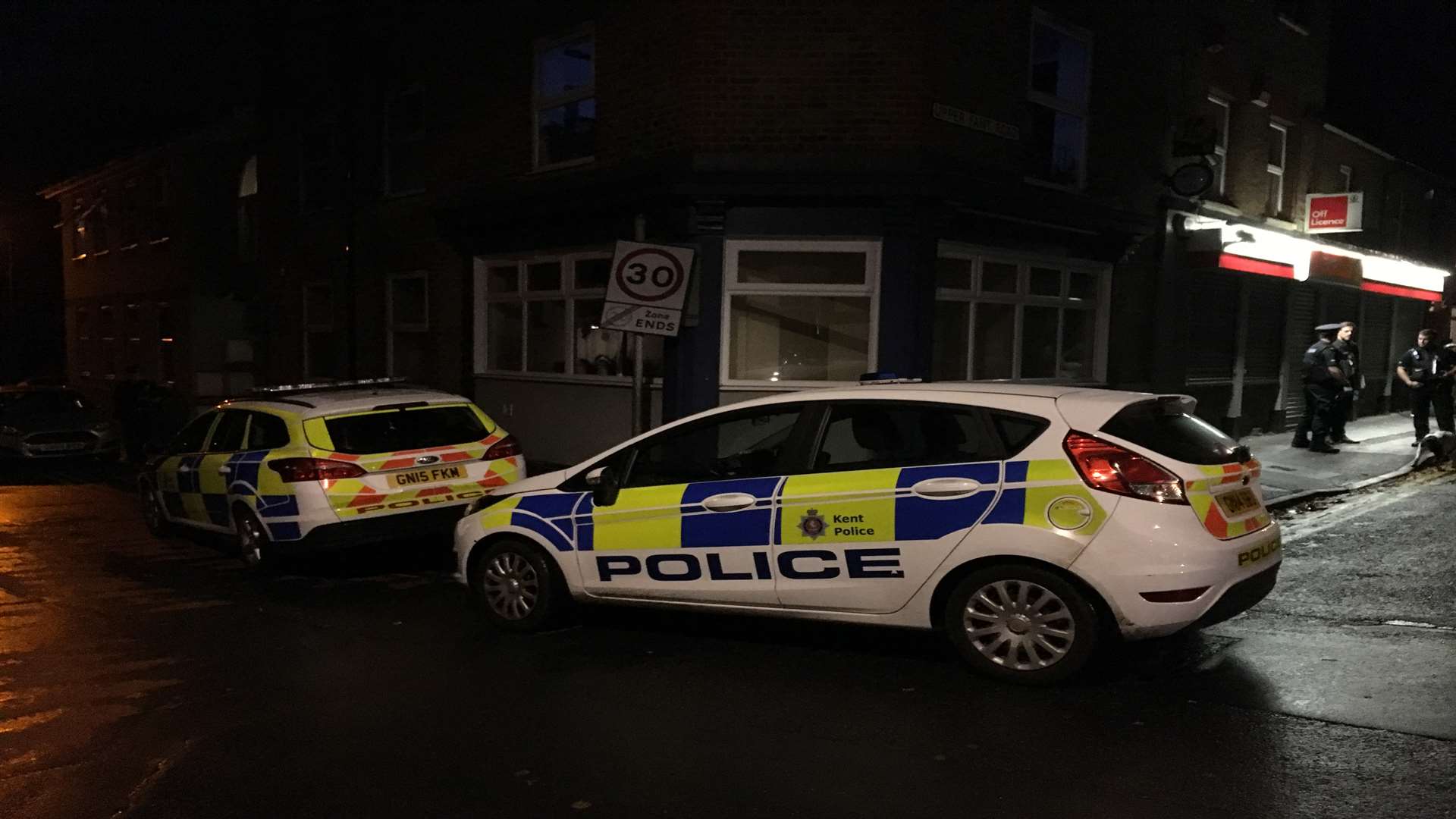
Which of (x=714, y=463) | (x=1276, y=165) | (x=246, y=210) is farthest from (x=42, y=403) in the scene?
(x=1276, y=165)

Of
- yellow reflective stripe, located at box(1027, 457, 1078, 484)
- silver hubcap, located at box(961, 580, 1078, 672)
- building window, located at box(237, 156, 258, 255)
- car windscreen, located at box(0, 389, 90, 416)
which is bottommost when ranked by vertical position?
car windscreen, located at box(0, 389, 90, 416)

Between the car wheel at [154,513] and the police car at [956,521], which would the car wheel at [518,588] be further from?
the car wheel at [154,513]

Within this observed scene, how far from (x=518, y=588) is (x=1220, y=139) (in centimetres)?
1380

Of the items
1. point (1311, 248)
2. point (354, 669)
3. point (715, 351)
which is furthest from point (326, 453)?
point (1311, 248)

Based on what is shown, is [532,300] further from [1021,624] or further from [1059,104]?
[1021,624]

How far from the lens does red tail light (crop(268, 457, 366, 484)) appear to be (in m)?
7.96

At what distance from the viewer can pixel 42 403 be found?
56.0 ft

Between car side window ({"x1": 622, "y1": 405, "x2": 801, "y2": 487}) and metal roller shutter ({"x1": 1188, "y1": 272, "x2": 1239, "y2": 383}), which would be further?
metal roller shutter ({"x1": 1188, "y1": 272, "x2": 1239, "y2": 383})

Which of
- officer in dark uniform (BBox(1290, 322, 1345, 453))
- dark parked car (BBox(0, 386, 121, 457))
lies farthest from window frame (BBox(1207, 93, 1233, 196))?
dark parked car (BBox(0, 386, 121, 457))

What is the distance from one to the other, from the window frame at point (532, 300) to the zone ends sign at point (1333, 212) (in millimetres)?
12122

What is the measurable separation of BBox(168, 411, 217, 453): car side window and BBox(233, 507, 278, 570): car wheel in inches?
42.9

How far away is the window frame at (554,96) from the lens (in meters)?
12.8

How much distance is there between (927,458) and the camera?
17.5ft

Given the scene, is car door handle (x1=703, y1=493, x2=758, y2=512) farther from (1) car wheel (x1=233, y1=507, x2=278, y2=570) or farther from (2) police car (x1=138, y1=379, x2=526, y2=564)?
(1) car wheel (x1=233, y1=507, x2=278, y2=570)
